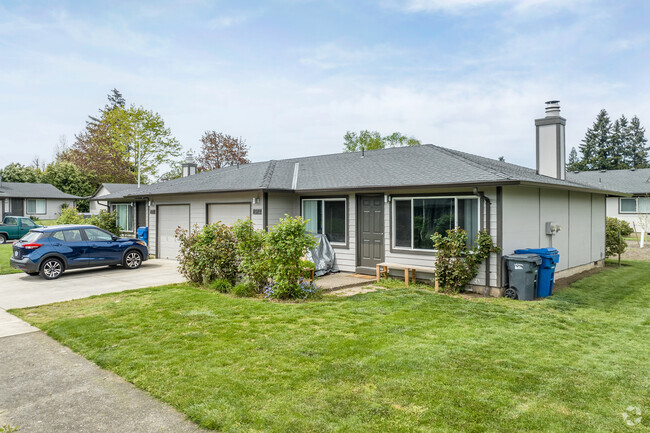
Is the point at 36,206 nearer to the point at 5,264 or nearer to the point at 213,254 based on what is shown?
the point at 5,264

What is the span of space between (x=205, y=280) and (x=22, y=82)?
1369 centimetres

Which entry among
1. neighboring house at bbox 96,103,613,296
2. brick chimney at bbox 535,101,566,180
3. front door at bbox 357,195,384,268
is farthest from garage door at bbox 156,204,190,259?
brick chimney at bbox 535,101,566,180

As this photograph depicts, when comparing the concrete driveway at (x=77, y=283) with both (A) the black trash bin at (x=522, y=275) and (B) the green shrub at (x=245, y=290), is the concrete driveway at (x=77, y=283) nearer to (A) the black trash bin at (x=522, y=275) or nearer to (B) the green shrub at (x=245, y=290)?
(B) the green shrub at (x=245, y=290)

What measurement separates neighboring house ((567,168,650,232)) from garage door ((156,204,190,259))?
79.4 ft

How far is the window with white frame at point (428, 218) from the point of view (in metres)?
9.18

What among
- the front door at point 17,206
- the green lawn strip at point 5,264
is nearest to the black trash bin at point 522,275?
the green lawn strip at point 5,264

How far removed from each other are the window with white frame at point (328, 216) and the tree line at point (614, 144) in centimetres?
5625

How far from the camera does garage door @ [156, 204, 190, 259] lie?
14328mm

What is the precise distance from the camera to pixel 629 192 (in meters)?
28.0

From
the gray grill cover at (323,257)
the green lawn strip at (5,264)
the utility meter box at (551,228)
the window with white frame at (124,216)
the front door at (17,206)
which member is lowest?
the green lawn strip at (5,264)

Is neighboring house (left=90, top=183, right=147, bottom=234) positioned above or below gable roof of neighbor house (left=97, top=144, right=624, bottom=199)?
below

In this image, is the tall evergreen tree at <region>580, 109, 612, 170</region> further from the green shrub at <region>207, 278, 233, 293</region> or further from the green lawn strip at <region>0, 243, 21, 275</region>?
the green lawn strip at <region>0, 243, 21, 275</region>

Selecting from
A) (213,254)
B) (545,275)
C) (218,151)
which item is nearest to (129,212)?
(213,254)

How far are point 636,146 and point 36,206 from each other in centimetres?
7316
